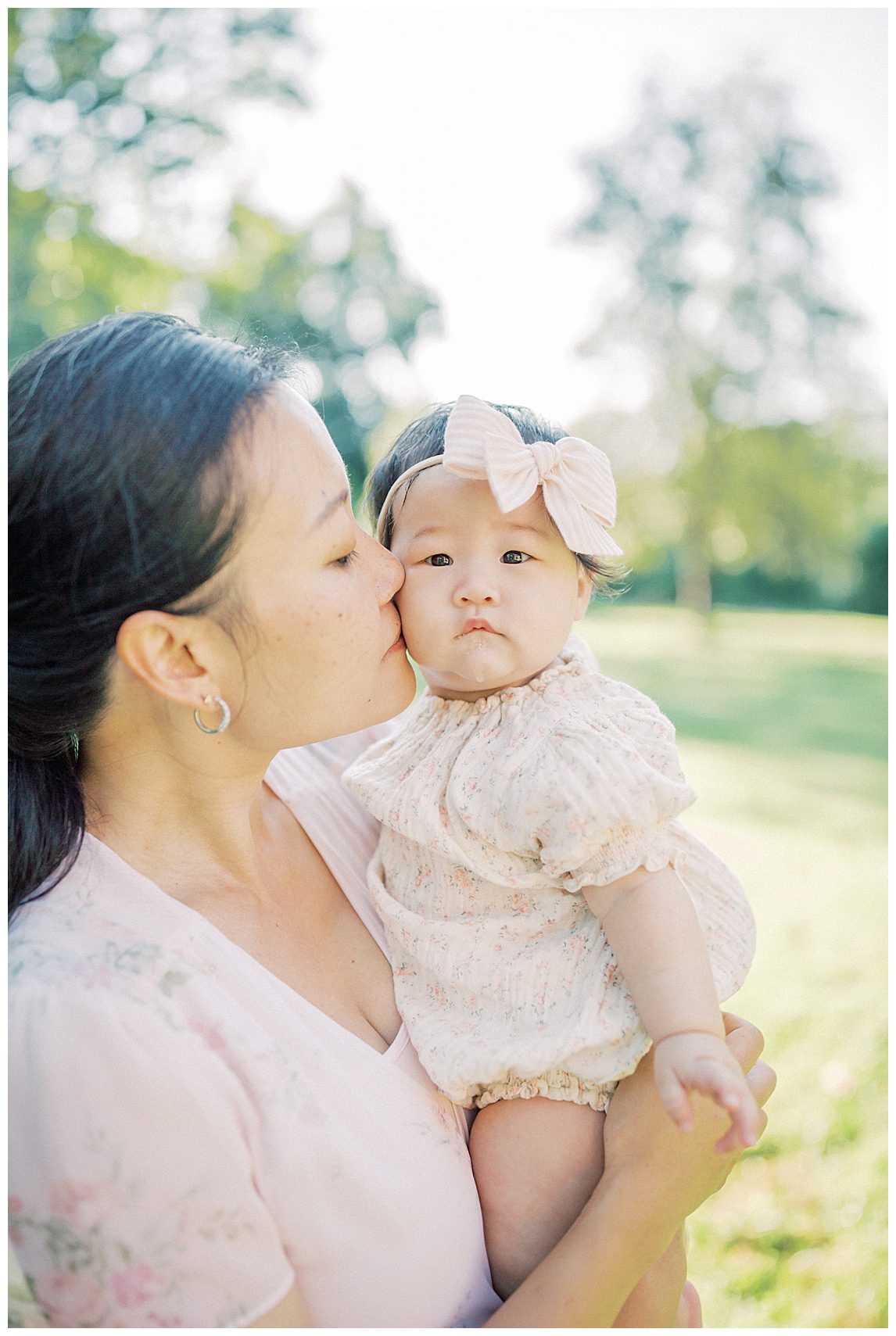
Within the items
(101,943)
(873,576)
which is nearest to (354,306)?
(873,576)

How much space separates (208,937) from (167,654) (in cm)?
39

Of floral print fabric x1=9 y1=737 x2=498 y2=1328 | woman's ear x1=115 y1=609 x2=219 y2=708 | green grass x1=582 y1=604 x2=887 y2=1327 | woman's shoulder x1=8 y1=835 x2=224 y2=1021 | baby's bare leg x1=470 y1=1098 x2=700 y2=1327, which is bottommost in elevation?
green grass x1=582 y1=604 x2=887 y2=1327

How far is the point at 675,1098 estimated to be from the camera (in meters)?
1.27

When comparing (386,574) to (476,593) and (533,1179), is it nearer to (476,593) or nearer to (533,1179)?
(476,593)

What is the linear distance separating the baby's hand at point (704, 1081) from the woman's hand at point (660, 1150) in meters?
0.12

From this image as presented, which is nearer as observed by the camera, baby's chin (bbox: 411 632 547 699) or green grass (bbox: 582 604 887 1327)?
baby's chin (bbox: 411 632 547 699)

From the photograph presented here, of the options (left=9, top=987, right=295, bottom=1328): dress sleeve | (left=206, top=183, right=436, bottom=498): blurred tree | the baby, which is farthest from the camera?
(left=206, top=183, right=436, bottom=498): blurred tree

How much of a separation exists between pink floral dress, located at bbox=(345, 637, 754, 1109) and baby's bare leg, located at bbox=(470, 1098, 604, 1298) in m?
0.03

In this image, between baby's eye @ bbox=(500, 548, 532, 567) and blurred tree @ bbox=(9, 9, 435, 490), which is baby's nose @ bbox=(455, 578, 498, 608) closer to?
baby's eye @ bbox=(500, 548, 532, 567)

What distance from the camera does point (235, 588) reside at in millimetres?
1445

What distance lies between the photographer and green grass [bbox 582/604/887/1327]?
9.57ft

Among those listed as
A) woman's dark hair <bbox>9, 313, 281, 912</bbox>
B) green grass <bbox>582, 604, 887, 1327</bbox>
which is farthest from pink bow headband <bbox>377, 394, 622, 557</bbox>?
green grass <bbox>582, 604, 887, 1327</bbox>

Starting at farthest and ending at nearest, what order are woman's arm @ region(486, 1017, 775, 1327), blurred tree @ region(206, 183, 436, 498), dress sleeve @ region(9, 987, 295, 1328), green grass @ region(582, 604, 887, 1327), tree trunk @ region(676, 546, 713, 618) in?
tree trunk @ region(676, 546, 713, 618)
blurred tree @ region(206, 183, 436, 498)
green grass @ region(582, 604, 887, 1327)
woman's arm @ region(486, 1017, 775, 1327)
dress sleeve @ region(9, 987, 295, 1328)

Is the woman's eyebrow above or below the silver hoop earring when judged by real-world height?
above
